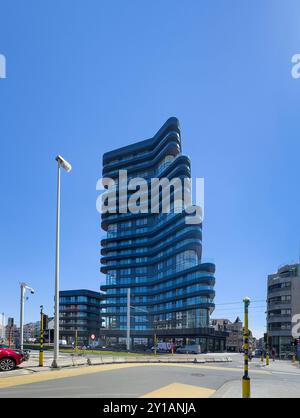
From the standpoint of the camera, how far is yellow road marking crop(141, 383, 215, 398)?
12.5 metres

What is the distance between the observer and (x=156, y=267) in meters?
146

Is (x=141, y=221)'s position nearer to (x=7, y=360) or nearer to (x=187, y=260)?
(x=187, y=260)

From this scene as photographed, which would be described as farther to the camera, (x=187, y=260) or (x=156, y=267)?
(x=156, y=267)

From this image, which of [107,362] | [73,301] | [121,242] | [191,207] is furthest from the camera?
[73,301]

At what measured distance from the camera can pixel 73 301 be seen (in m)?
175

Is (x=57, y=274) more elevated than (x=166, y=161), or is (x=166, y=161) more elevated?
(x=166, y=161)

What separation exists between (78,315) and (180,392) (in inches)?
6547

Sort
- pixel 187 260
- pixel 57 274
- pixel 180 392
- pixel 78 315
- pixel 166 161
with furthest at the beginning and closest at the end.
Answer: pixel 78 315
pixel 166 161
pixel 187 260
pixel 57 274
pixel 180 392

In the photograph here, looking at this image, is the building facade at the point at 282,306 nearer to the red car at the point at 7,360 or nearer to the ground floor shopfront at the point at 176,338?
the ground floor shopfront at the point at 176,338

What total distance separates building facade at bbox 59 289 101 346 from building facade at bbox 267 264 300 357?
269 feet

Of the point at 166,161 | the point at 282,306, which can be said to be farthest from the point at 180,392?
the point at 166,161

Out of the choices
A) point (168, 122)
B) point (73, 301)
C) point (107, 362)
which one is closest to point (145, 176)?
point (168, 122)
